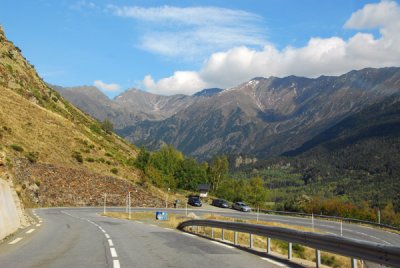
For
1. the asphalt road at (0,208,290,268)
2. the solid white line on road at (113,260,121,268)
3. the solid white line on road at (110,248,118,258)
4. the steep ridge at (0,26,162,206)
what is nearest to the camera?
the solid white line on road at (113,260,121,268)

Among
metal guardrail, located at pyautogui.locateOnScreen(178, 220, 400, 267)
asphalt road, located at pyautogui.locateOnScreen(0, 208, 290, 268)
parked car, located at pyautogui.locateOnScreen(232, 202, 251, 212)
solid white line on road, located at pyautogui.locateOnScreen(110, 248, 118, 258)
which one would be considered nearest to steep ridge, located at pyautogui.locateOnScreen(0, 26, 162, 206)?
parked car, located at pyautogui.locateOnScreen(232, 202, 251, 212)

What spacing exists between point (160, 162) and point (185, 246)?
10458 cm

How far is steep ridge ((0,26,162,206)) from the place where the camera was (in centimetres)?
6119

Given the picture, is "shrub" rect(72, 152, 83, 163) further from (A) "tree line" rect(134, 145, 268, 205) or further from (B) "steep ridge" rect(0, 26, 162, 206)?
(A) "tree line" rect(134, 145, 268, 205)

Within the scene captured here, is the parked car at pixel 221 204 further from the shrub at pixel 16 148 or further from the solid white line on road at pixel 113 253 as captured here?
the solid white line on road at pixel 113 253

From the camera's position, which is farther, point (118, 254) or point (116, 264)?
point (118, 254)

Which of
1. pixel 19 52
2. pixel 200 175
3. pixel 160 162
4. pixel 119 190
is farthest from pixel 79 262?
pixel 200 175

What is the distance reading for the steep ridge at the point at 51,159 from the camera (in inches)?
2409

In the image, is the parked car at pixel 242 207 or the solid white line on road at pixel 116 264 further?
the parked car at pixel 242 207

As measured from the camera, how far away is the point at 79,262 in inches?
465

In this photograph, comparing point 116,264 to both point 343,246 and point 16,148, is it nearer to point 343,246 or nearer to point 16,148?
point 343,246

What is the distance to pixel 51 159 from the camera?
66.8 meters

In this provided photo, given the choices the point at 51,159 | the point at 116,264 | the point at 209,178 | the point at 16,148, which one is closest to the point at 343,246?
the point at 116,264

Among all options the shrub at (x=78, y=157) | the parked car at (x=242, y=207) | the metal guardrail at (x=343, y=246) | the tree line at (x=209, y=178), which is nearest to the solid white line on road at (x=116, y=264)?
the metal guardrail at (x=343, y=246)
